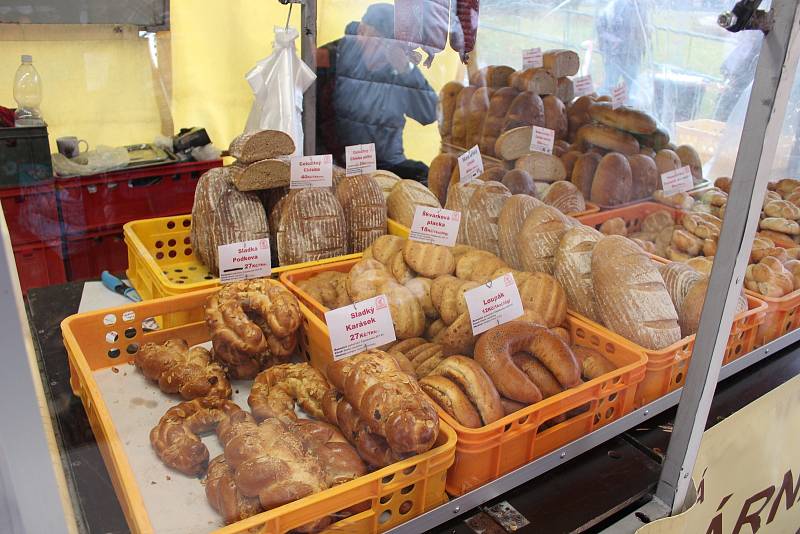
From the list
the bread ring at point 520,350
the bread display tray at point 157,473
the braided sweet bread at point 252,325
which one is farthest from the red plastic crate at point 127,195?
the bread ring at point 520,350

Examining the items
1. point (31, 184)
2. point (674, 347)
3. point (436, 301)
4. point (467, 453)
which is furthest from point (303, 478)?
point (674, 347)

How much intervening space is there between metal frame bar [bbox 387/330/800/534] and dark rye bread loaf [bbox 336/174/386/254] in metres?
0.99

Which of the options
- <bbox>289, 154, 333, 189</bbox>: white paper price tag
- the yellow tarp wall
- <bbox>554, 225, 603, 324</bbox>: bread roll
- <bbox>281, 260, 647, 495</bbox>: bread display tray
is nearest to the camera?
<bbox>281, 260, 647, 495</bbox>: bread display tray

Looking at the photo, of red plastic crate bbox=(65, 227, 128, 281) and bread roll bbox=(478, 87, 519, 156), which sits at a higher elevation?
bread roll bbox=(478, 87, 519, 156)

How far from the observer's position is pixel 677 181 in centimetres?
277

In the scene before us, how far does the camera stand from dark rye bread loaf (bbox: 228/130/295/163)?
2.06m

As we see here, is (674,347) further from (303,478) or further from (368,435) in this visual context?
(303,478)

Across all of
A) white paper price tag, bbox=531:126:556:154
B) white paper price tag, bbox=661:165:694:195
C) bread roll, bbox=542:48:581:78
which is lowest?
white paper price tag, bbox=661:165:694:195

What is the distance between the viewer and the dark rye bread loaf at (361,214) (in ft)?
7.18

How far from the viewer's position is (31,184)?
4.52 feet

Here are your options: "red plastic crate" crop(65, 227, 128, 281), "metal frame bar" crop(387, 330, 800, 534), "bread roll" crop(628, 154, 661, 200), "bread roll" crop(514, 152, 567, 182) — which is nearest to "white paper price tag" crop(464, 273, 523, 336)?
"metal frame bar" crop(387, 330, 800, 534)

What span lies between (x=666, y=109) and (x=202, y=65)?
2665 mm

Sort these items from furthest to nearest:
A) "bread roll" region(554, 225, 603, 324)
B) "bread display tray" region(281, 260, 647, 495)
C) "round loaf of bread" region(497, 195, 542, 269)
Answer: "round loaf of bread" region(497, 195, 542, 269), "bread roll" region(554, 225, 603, 324), "bread display tray" region(281, 260, 647, 495)

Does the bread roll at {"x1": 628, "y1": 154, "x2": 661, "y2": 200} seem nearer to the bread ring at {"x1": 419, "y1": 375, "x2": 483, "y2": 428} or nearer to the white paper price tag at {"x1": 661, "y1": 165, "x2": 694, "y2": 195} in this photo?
the white paper price tag at {"x1": 661, "y1": 165, "x2": 694, "y2": 195}
